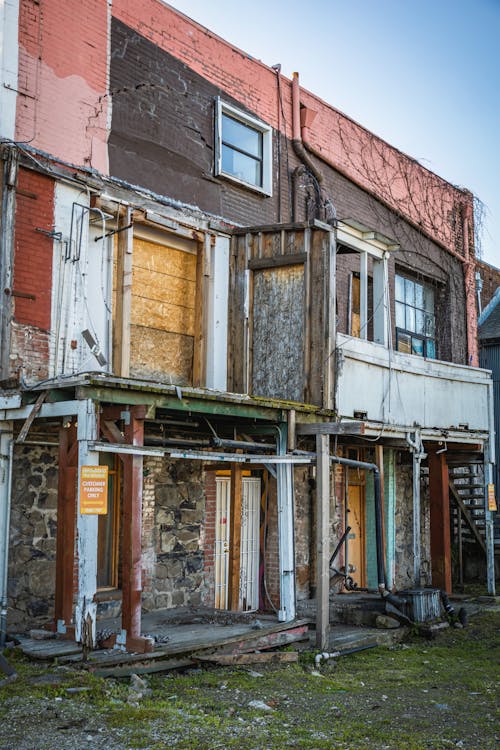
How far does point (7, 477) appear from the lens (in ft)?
31.2

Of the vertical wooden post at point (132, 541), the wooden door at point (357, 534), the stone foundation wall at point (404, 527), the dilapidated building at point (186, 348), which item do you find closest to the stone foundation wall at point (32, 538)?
the dilapidated building at point (186, 348)

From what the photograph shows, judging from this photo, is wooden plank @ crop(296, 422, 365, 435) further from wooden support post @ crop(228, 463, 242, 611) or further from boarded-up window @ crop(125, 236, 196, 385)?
boarded-up window @ crop(125, 236, 196, 385)

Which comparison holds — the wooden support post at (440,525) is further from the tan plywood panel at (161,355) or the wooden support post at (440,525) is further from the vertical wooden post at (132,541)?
the vertical wooden post at (132,541)

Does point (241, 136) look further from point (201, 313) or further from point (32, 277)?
point (32, 277)

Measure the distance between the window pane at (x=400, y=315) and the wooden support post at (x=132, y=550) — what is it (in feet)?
36.3

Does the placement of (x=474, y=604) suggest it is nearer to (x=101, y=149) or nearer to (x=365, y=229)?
→ (x=365, y=229)

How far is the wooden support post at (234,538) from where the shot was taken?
1263cm

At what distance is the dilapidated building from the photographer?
947cm

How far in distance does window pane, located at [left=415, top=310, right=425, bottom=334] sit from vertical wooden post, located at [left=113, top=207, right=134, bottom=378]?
9.75 m

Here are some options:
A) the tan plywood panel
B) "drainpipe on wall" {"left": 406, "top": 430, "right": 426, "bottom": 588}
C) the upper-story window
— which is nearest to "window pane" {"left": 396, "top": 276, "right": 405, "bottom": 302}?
the upper-story window

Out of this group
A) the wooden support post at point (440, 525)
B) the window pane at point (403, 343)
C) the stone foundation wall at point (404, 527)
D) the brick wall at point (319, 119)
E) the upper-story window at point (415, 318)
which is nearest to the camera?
the brick wall at point (319, 119)

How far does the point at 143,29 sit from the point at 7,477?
285 inches

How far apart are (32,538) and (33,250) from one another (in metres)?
3.61

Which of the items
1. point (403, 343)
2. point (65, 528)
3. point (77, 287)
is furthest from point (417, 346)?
point (65, 528)
